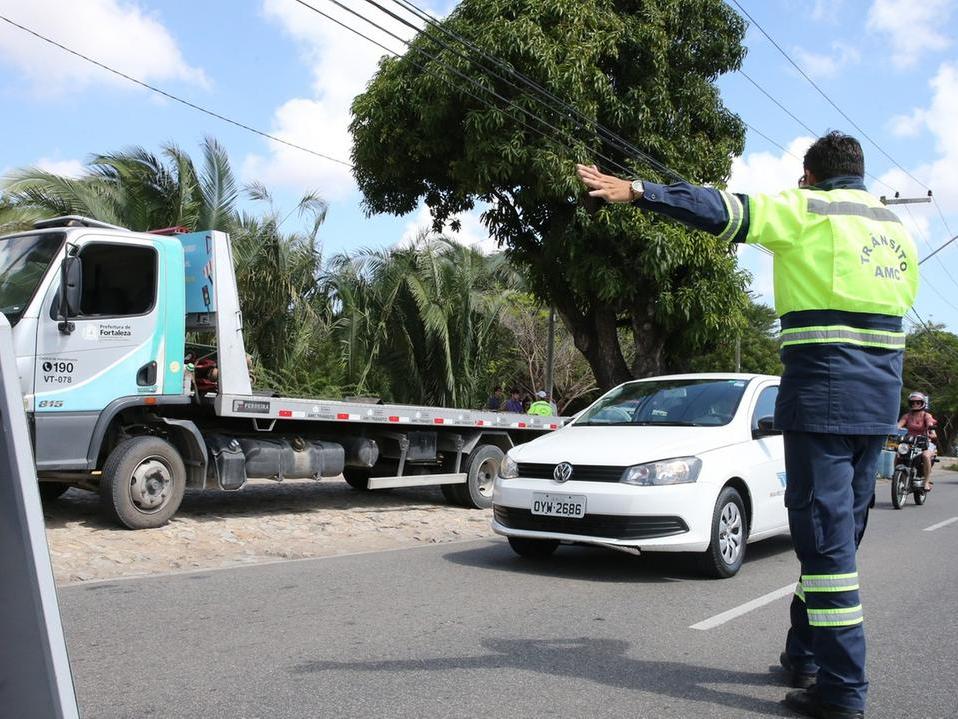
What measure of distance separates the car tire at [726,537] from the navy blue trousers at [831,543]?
2.82m

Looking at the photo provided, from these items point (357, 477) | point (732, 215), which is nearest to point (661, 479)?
point (732, 215)

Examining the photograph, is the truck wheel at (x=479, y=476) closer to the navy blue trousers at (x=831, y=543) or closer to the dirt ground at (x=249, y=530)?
the dirt ground at (x=249, y=530)

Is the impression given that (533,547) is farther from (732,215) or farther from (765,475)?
(732,215)

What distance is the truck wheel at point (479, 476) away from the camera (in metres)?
11.8

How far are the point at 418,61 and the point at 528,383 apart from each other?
1698 centimetres

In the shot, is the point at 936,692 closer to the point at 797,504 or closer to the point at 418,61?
the point at 797,504

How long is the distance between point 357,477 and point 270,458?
2960 millimetres

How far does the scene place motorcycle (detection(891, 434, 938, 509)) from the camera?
13.6 meters

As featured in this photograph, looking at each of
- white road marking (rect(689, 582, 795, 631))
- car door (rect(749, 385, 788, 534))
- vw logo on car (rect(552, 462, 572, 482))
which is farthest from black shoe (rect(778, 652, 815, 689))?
car door (rect(749, 385, 788, 534))

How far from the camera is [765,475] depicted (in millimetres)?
7289

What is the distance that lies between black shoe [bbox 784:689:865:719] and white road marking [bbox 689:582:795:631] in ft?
4.70

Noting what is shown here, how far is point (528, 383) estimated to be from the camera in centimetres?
3241

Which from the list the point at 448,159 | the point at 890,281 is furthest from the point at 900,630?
the point at 448,159

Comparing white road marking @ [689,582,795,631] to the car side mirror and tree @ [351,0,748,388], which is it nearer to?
the car side mirror
